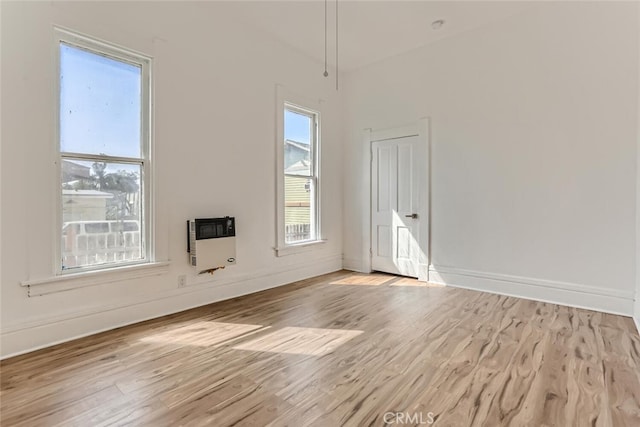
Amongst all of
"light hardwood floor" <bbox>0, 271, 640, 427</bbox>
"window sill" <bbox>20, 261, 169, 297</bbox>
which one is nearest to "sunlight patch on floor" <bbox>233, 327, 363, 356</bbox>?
"light hardwood floor" <bbox>0, 271, 640, 427</bbox>

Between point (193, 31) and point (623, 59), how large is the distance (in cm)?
444

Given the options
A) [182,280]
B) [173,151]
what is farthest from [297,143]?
[182,280]

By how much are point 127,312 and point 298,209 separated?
2534mm

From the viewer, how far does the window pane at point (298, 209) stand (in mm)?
4574

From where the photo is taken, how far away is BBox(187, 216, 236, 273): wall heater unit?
332 centimetres

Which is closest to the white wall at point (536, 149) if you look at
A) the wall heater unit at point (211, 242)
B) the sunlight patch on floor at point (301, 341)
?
the sunlight patch on floor at point (301, 341)

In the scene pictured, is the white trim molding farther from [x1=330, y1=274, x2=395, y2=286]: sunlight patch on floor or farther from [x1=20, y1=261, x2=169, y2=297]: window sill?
[x1=20, y1=261, x2=169, y2=297]: window sill

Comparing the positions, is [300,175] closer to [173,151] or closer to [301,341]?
[173,151]

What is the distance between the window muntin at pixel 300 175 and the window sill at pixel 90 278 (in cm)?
181

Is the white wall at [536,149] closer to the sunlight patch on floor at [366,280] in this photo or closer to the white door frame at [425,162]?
the white door frame at [425,162]

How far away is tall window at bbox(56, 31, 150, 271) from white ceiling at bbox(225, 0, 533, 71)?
153cm

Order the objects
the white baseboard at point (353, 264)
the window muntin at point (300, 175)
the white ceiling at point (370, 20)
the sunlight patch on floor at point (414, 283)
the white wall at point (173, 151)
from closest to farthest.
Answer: the white wall at point (173, 151)
the white ceiling at point (370, 20)
the sunlight patch on floor at point (414, 283)
the window muntin at point (300, 175)
the white baseboard at point (353, 264)

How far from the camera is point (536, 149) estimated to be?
3658 millimetres

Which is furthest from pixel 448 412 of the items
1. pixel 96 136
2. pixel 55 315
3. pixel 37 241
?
pixel 96 136
